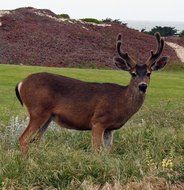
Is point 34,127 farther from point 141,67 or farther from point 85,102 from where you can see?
point 141,67

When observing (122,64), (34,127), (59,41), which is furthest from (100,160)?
(59,41)

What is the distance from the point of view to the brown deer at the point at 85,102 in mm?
10109

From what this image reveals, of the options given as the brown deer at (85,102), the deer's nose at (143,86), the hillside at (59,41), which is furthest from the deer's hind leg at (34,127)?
the hillside at (59,41)

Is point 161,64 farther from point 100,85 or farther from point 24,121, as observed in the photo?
point 24,121

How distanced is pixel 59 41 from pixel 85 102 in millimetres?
27623

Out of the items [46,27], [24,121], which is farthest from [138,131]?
[46,27]

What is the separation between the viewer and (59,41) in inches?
1487

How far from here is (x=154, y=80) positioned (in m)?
23.5

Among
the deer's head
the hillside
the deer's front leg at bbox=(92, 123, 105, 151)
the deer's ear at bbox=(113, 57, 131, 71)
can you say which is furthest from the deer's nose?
the hillside

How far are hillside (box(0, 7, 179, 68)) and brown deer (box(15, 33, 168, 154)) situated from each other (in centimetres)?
2090

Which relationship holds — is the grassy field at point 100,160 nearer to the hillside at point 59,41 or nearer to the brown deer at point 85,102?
the brown deer at point 85,102

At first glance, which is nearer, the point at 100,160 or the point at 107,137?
the point at 100,160

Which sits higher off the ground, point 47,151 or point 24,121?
point 47,151

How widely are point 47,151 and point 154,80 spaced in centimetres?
1487
